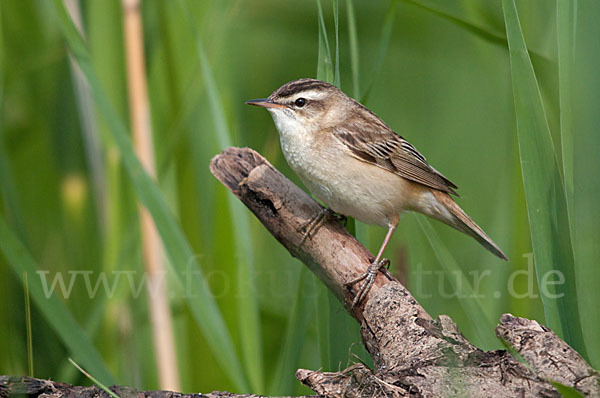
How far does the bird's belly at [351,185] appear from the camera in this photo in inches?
130

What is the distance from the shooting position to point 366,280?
266cm

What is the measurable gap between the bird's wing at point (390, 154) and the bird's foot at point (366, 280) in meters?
0.87

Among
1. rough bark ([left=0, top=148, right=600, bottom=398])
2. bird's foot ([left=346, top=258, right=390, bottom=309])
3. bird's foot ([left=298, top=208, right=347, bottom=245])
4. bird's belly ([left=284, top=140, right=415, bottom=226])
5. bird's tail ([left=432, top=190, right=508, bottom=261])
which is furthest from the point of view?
bird's tail ([left=432, top=190, right=508, bottom=261])

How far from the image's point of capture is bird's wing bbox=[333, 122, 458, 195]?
360 cm

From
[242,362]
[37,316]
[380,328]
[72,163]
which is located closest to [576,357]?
[380,328]

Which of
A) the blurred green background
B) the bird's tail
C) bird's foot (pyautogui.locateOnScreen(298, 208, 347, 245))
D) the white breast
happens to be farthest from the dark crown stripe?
the bird's tail

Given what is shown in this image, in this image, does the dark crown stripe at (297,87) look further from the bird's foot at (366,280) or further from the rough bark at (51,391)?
the rough bark at (51,391)

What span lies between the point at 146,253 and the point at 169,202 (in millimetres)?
286

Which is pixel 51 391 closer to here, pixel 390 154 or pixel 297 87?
pixel 297 87

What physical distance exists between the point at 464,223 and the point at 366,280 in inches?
43.2

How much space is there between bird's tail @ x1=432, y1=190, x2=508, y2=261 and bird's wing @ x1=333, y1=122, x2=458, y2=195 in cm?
7

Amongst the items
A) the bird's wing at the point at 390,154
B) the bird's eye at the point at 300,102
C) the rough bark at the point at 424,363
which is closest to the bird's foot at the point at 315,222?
the rough bark at the point at 424,363

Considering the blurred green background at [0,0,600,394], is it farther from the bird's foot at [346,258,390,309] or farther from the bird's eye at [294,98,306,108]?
the bird's eye at [294,98,306,108]

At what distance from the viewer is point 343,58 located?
3.03 metres
